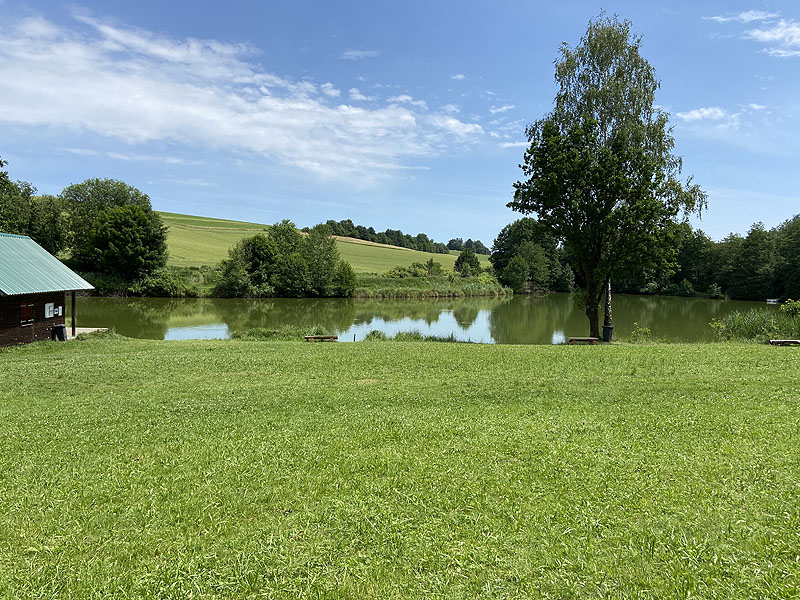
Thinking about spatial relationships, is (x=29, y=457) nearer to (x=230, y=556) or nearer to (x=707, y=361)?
(x=230, y=556)

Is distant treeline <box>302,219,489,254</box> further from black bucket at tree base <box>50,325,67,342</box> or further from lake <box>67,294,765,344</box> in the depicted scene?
black bucket at tree base <box>50,325,67,342</box>

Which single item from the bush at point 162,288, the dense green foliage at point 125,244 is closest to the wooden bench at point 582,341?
the bush at point 162,288

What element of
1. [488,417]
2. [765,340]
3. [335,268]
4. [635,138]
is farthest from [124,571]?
[335,268]

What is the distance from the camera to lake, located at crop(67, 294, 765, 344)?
2614 centimetres

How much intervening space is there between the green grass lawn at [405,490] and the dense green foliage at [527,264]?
6080 cm

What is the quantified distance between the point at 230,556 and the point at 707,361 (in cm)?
1305

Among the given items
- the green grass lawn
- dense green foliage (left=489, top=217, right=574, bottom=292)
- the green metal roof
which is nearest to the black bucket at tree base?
the green metal roof

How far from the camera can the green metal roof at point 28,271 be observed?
16844 millimetres

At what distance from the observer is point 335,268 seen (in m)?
55.0

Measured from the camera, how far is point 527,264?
230ft

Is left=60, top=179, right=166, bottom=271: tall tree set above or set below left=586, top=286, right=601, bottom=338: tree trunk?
above

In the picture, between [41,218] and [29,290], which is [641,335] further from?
[41,218]

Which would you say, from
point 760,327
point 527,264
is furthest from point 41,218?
point 760,327

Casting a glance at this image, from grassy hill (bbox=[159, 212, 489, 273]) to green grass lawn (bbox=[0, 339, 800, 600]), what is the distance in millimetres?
58324
